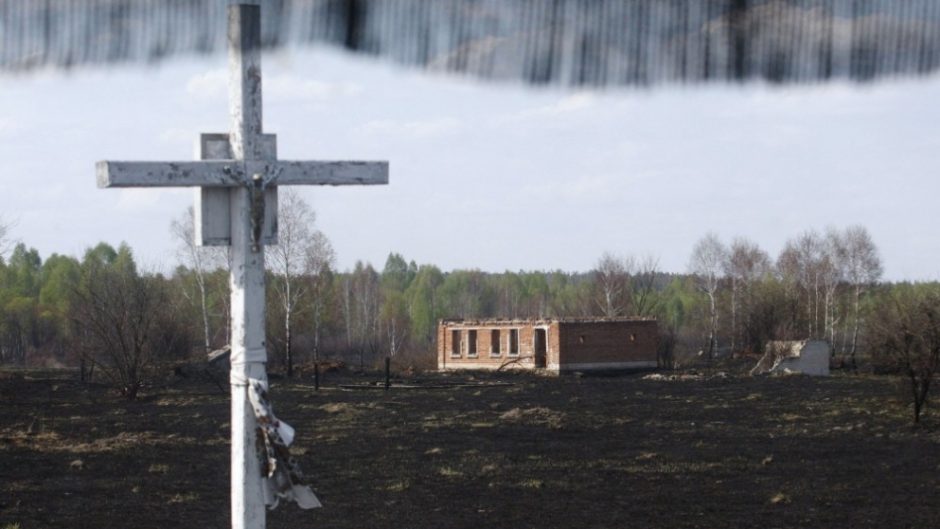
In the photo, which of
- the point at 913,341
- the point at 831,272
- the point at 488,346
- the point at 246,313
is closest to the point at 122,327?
the point at 913,341

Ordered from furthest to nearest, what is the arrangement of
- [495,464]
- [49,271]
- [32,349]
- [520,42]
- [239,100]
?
1. [49,271]
2. [32,349]
3. [495,464]
4. [239,100]
5. [520,42]

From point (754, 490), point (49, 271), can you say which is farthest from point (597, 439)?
point (49, 271)

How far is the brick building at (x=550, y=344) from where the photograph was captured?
1561 inches

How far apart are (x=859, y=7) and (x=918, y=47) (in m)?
0.11

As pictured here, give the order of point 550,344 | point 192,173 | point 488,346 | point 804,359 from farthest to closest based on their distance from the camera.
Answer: point 488,346
point 550,344
point 804,359
point 192,173

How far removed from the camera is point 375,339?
6406 centimetres

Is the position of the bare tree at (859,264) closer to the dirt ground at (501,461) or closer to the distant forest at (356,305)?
the distant forest at (356,305)

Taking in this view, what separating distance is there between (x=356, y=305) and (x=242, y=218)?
69.1m

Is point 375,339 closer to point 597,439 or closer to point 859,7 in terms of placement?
point 597,439

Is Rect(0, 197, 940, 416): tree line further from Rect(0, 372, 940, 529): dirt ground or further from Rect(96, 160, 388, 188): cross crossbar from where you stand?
Rect(96, 160, 388, 188): cross crossbar

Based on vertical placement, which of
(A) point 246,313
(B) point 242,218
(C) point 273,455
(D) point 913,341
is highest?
(B) point 242,218

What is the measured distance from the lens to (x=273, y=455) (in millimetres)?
2555

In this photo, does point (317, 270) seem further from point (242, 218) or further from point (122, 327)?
point (242, 218)

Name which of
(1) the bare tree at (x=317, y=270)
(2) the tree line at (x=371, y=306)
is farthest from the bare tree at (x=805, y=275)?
(1) the bare tree at (x=317, y=270)
